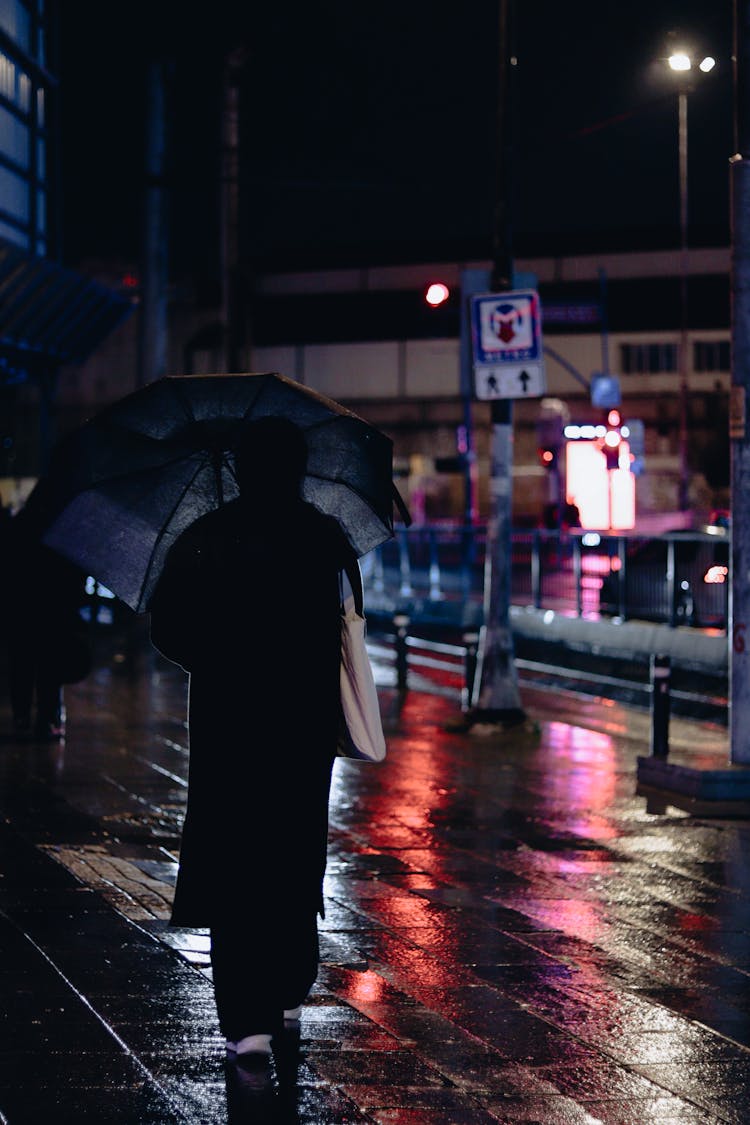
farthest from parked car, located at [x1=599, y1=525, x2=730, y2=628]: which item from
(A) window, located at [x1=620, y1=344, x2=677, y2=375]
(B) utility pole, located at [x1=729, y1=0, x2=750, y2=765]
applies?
(A) window, located at [x1=620, y1=344, x2=677, y2=375]

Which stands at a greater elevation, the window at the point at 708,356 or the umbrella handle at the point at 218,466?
the window at the point at 708,356

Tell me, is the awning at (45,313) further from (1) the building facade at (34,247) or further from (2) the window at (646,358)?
(2) the window at (646,358)

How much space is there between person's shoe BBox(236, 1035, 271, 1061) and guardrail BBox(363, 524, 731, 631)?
30.6 ft

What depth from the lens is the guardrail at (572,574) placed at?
19188mm

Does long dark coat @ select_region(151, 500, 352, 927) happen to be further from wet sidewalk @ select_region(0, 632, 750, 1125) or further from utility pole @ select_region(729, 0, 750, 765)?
utility pole @ select_region(729, 0, 750, 765)

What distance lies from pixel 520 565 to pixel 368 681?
19.2 meters

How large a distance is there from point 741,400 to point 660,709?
7.74ft

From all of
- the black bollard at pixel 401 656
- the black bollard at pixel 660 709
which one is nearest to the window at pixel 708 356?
the black bollard at pixel 401 656

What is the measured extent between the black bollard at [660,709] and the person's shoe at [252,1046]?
6600 mm

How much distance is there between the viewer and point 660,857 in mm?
8789

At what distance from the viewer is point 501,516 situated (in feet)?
45.8

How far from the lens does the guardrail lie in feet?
63.0

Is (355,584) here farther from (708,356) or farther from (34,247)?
(708,356)

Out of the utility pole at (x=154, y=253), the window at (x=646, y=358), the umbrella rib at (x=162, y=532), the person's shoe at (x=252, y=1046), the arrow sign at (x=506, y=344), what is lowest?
the person's shoe at (x=252, y=1046)
